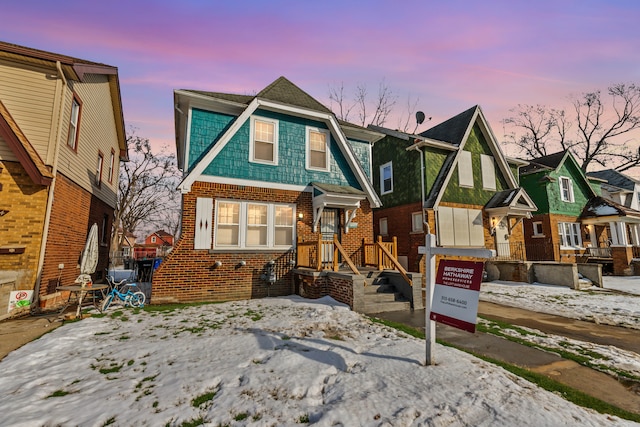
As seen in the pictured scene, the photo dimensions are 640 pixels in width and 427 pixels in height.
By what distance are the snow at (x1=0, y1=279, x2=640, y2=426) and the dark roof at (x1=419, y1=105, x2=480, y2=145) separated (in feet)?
49.1

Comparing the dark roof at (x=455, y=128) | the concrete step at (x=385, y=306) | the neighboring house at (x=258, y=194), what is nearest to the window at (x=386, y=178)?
the dark roof at (x=455, y=128)

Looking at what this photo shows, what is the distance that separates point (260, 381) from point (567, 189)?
27204 mm

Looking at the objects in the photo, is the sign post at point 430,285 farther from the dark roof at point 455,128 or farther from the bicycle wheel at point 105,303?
the dark roof at point 455,128

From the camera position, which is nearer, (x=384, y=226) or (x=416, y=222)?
(x=416, y=222)

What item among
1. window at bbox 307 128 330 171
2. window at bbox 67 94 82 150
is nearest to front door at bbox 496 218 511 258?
window at bbox 307 128 330 171

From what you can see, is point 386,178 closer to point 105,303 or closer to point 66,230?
point 105,303

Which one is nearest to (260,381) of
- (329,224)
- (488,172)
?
(329,224)

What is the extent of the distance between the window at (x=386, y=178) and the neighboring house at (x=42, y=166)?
1523 centimetres

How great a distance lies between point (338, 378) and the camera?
3.98 m

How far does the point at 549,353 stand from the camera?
17.3ft

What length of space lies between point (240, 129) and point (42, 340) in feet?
25.6

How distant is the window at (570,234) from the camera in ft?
68.4

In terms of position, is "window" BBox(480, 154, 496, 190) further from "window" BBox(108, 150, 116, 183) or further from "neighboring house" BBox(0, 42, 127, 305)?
"window" BBox(108, 150, 116, 183)

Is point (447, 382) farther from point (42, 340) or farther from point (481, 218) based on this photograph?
point (481, 218)
